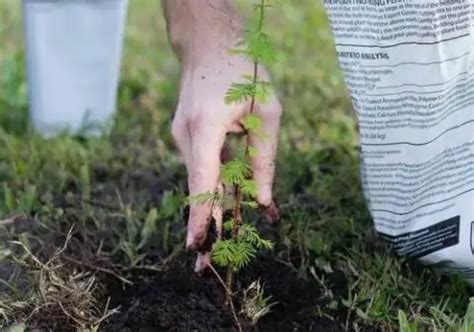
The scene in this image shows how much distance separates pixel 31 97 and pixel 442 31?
53.4 inches

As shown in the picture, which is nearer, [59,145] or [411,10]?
[411,10]

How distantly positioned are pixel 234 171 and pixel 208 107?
15 cm

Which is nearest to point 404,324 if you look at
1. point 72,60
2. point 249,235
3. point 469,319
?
point 469,319

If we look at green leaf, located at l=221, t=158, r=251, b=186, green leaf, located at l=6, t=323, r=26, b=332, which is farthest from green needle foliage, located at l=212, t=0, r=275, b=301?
green leaf, located at l=6, t=323, r=26, b=332

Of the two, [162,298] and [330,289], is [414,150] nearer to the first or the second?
[330,289]

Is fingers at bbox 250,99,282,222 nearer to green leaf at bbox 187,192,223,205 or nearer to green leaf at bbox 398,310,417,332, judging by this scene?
green leaf at bbox 187,192,223,205

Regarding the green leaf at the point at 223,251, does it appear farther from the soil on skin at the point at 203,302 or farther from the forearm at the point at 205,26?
the forearm at the point at 205,26

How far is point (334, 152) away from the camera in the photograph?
244cm

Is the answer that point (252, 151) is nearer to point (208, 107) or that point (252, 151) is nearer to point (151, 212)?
point (208, 107)

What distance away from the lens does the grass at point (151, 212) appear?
1732 millimetres

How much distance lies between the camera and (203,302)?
1.65 meters

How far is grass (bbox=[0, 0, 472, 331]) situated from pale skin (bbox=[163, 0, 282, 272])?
162mm

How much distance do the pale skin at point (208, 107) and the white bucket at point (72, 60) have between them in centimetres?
97

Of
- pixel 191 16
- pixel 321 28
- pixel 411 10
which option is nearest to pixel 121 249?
pixel 191 16
